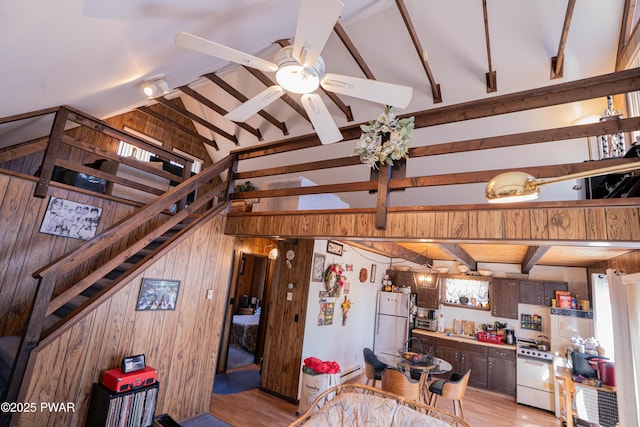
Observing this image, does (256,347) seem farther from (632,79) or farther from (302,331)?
(632,79)

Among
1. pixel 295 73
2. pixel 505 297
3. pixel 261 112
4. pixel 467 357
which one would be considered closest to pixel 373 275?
pixel 467 357

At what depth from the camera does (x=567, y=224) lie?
2.18 metres

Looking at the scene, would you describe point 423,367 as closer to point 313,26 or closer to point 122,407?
point 122,407

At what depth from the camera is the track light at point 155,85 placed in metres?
3.46

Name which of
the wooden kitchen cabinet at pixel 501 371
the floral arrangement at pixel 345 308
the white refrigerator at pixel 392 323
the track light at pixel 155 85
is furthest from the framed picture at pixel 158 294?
the wooden kitchen cabinet at pixel 501 371

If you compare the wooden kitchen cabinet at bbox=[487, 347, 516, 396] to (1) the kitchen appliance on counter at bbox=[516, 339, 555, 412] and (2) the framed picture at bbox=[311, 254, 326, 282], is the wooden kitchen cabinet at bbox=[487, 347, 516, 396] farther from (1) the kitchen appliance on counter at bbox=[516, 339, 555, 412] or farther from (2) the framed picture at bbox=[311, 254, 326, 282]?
(2) the framed picture at bbox=[311, 254, 326, 282]

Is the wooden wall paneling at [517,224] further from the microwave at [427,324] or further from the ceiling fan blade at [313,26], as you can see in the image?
the microwave at [427,324]

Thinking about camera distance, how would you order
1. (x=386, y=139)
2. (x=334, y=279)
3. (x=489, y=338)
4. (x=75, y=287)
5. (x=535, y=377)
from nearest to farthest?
(x=75, y=287) → (x=386, y=139) → (x=334, y=279) → (x=535, y=377) → (x=489, y=338)

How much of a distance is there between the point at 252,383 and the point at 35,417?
3137mm

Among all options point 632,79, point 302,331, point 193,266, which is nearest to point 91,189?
point 193,266

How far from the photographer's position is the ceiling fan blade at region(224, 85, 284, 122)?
7.97 feet

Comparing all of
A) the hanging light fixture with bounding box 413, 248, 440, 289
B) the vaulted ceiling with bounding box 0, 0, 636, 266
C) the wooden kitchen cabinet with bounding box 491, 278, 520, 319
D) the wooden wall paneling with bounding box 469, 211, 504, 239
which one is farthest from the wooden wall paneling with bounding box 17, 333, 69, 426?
the wooden kitchen cabinet with bounding box 491, 278, 520, 319

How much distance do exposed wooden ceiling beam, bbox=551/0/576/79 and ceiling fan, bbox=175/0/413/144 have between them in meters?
2.31

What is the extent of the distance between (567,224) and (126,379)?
3877 millimetres
